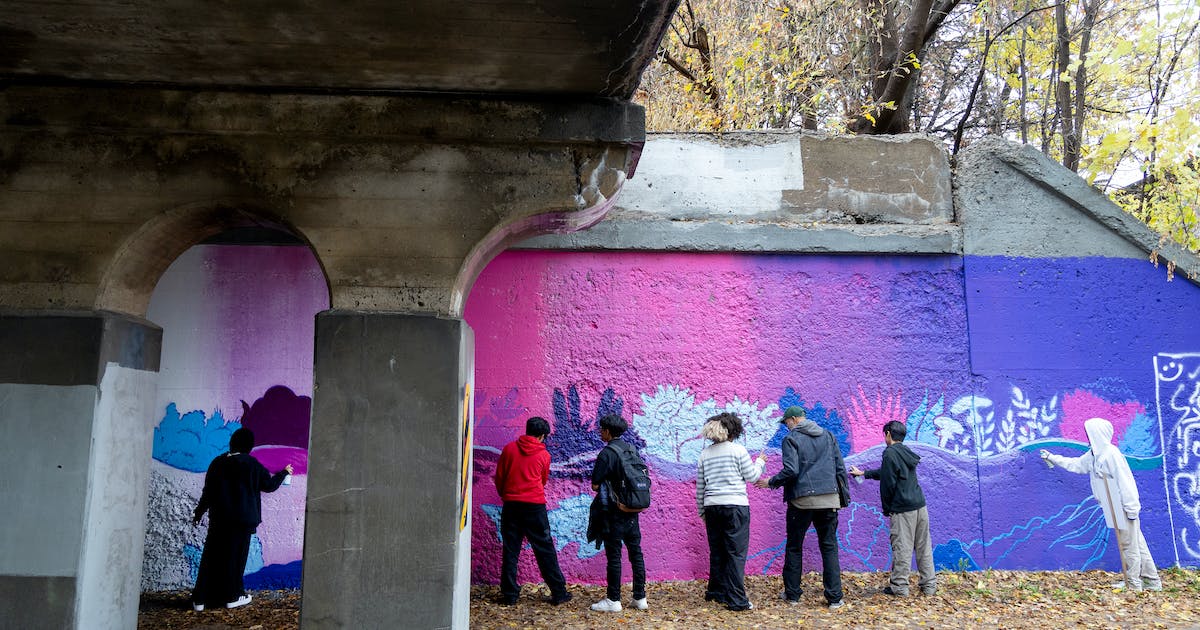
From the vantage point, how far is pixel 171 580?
7473 mm

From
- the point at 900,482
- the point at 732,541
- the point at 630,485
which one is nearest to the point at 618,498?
the point at 630,485

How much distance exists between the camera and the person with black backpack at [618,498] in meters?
6.78

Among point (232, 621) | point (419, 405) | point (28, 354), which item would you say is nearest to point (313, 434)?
point (419, 405)

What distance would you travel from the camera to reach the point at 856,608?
6.98m

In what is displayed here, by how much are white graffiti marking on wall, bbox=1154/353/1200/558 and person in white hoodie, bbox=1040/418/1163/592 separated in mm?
848

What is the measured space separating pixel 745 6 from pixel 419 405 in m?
9.60

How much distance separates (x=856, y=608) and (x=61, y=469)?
6.12 m

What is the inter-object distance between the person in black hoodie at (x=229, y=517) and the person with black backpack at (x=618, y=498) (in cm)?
294

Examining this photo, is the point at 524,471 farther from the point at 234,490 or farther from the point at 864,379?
the point at 864,379

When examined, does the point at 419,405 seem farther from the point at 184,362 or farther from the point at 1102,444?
the point at 1102,444

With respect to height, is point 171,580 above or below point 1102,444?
below

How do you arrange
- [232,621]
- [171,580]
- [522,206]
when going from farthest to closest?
1. [171,580]
2. [232,621]
3. [522,206]

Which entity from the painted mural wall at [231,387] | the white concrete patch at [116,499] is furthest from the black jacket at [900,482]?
the white concrete patch at [116,499]

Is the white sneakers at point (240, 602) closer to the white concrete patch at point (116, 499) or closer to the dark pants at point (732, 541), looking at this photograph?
the white concrete patch at point (116, 499)
